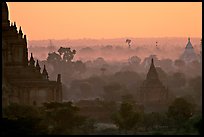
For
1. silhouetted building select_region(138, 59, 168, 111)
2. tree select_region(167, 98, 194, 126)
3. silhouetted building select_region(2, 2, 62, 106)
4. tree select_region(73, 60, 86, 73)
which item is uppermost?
silhouetted building select_region(2, 2, 62, 106)

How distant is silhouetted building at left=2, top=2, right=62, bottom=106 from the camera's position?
48.2 m

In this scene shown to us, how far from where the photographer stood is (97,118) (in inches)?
2189

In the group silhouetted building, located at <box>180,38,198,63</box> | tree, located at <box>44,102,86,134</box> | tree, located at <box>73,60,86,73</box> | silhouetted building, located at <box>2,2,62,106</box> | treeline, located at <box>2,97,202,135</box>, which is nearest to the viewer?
treeline, located at <box>2,97,202,135</box>

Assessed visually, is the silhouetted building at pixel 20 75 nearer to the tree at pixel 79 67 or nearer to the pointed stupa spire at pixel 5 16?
the pointed stupa spire at pixel 5 16

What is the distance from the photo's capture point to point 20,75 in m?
48.6

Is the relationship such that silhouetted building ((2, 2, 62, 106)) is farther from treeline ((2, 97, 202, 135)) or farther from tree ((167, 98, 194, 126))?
tree ((167, 98, 194, 126))

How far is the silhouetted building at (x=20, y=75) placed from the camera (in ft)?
158

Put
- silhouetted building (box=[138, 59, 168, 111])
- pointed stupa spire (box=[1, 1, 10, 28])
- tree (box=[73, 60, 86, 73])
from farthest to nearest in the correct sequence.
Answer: tree (box=[73, 60, 86, 73]) → silhouetted building (box=[138, 59, 168, 111]) → pointed stupa spire (box=[1, 1, 10, 28])

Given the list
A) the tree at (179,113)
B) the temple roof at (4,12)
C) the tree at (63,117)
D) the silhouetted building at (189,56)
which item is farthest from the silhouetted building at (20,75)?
the silhouetted building at (189,56)

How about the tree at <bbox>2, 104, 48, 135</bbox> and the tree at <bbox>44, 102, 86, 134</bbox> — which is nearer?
the tree at <bbox>2, 104, 48, 135</bbox>

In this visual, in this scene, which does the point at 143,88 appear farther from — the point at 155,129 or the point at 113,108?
the point at 155,129

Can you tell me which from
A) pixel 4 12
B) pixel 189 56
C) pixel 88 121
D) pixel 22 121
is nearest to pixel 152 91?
pixel 88 121

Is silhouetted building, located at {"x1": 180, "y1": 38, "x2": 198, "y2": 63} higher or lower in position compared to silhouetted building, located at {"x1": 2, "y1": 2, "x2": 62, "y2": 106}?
lower

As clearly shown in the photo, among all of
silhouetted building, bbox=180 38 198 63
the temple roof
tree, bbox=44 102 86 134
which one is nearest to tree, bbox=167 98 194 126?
tree, bbox=44 102 86 134
